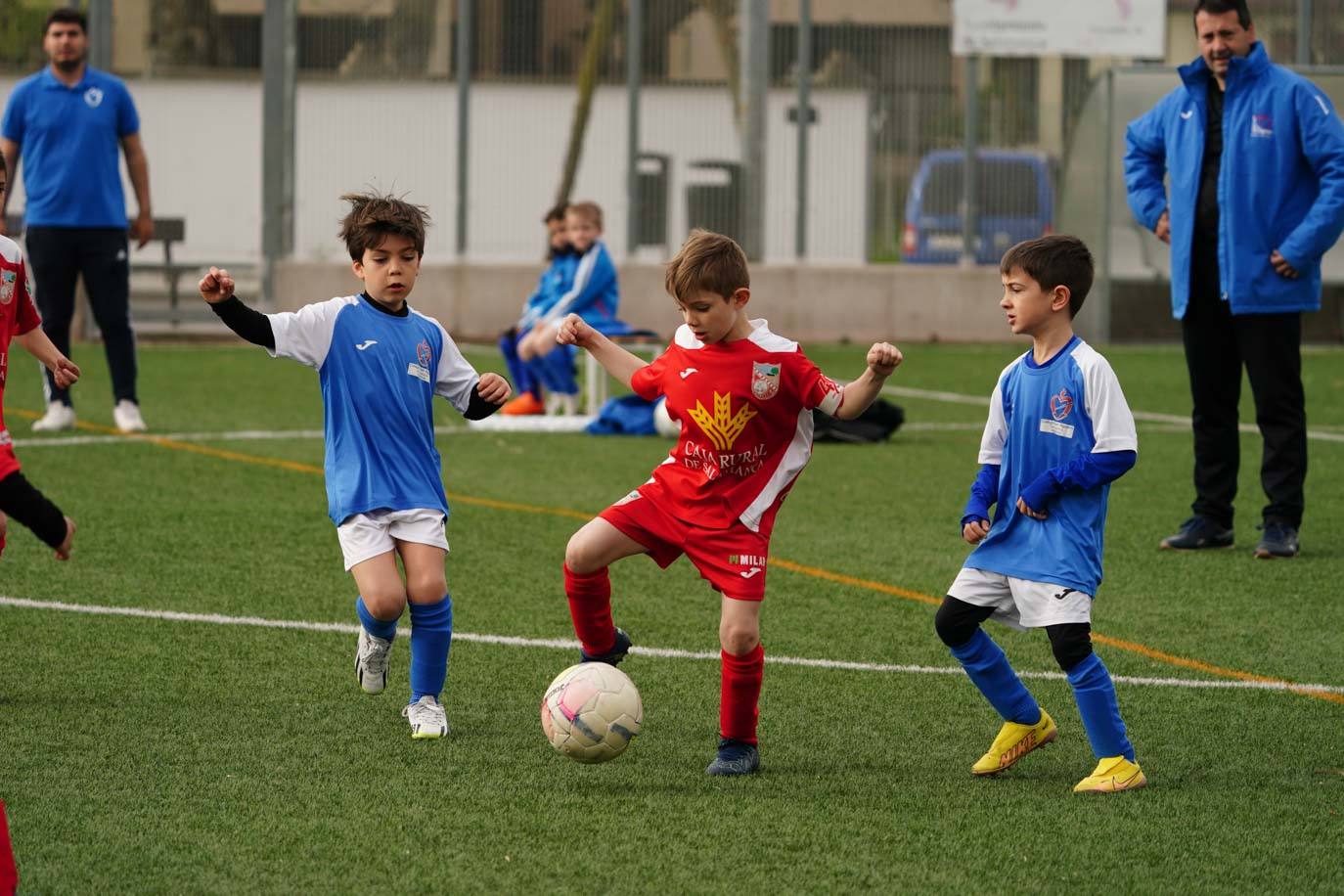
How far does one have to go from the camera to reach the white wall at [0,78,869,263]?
20.0 m

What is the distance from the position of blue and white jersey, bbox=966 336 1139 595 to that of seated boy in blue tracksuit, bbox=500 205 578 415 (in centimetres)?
811

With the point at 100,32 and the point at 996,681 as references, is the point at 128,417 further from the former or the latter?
the point at 100,32

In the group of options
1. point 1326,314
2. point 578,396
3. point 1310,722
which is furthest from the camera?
point 1326,314

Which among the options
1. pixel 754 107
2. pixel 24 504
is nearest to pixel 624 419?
pixel 24 504

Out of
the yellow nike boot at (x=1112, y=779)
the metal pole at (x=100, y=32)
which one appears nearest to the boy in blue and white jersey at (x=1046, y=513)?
the yellow nike boot at (x=1112, y=779)

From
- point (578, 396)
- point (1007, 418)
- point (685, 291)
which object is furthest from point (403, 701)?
point (578, 396)

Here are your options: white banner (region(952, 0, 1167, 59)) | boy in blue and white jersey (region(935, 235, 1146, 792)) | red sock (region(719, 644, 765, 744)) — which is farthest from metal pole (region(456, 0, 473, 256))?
red sock (region(719, 644, 765, 744))

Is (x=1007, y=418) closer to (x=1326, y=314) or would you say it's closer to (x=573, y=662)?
(x=573, y=662)

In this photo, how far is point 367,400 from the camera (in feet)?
16.5

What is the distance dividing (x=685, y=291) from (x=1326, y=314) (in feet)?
57.3

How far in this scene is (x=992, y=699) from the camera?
468 cm

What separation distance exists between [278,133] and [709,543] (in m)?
16.4

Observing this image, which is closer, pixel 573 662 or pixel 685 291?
pixel 685 291

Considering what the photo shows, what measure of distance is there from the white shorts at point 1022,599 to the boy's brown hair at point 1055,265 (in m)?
0.67
